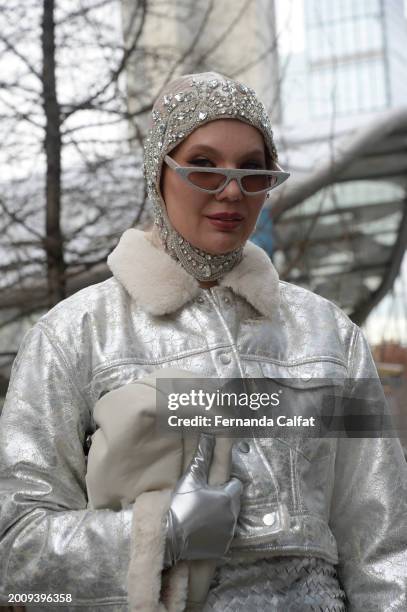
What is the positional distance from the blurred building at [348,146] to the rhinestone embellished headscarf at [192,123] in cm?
224

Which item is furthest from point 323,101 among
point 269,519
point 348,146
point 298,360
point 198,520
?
point 198,520

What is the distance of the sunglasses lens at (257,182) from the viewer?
1.78 m

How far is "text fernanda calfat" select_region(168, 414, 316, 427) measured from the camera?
5.24 feet

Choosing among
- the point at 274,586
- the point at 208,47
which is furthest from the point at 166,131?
the point at 208,47

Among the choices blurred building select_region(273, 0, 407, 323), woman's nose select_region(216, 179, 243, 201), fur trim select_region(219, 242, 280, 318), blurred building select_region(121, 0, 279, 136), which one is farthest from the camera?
blurred building select_region(273, 0, 407, 323)

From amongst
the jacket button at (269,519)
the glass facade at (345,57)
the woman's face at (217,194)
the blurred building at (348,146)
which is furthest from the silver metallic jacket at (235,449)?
the glass facade at (345,57)

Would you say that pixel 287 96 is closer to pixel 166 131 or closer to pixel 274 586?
pixel 166 131

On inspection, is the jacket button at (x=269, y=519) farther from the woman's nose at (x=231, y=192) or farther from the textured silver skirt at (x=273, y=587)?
the woman's nose at (x=231, y=192)

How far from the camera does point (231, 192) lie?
1.73 metres

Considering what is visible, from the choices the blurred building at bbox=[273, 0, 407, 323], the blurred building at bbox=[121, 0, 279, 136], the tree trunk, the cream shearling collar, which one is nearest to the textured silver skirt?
the cream shearling collar

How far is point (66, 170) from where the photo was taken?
363 centimetres

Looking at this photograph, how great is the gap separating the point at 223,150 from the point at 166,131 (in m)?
0.14

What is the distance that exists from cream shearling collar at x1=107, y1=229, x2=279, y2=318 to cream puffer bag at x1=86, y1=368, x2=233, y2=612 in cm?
22

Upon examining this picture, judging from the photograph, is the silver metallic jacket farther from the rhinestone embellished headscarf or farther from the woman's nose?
the woman's nose
